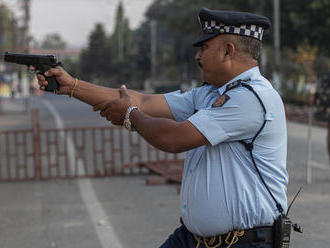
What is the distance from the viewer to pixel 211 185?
116 inches

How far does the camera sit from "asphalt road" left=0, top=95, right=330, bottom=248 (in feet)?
22.0

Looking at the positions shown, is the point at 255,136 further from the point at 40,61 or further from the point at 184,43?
the point at 184,43

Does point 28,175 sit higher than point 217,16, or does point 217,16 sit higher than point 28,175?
point 217,16

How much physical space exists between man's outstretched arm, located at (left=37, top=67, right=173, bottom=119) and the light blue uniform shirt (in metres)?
0.51

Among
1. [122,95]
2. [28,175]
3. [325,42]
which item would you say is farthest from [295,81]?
[122,95]

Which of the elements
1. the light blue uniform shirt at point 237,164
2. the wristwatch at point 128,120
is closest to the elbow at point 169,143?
the light blue uniform shirt at point 237,164

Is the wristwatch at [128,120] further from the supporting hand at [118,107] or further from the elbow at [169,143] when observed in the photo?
the elbow at [169,143]

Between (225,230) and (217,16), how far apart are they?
967 millimetres

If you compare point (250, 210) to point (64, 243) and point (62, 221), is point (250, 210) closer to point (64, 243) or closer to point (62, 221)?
point (64, 243)

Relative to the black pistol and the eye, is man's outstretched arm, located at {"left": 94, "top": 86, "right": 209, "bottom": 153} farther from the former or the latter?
the black pistol

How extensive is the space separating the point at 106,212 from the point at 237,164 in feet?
17.6

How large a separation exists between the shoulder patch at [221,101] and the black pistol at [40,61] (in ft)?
2.66

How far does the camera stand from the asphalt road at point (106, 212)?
263 inches

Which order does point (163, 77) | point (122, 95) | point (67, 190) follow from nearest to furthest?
point (122, 95)
point (67, 190)
point (163, 77)
